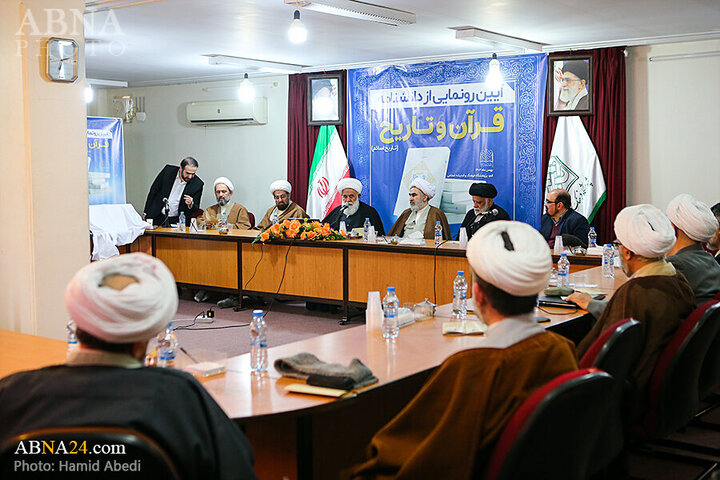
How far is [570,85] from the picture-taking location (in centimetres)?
814

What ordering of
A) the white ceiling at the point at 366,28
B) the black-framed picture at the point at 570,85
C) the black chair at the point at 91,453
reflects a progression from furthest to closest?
the black-framed picture at the point at 570,85 → the white ceiling at the point at 366,28 → the black chair at the point at 91,453

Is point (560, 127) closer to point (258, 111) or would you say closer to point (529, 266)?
point (258, 111)

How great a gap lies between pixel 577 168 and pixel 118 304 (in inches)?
286

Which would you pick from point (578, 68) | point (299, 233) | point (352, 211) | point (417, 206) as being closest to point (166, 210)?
point (352, 211)

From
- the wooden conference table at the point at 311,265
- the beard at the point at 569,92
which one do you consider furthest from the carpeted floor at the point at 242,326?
the beard at the point at 569,92

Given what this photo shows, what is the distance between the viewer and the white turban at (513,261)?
2.16 metres

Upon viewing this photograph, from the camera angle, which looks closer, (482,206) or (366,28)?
(366,28)

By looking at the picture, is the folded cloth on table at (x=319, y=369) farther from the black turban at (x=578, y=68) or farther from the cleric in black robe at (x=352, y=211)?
the black turban at (x=578, y=68)

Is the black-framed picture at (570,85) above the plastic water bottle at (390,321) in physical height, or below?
above

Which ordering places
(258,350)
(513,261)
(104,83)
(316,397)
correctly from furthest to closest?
1. (104,83)
2. (258,350)
3. (316,397)
4. (513,261)

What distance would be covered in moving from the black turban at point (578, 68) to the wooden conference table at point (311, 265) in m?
2.62

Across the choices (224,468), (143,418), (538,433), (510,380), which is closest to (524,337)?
(510,380)

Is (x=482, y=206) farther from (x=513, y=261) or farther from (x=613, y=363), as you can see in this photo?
(x=513, y=261)

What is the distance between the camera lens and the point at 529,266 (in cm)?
216
